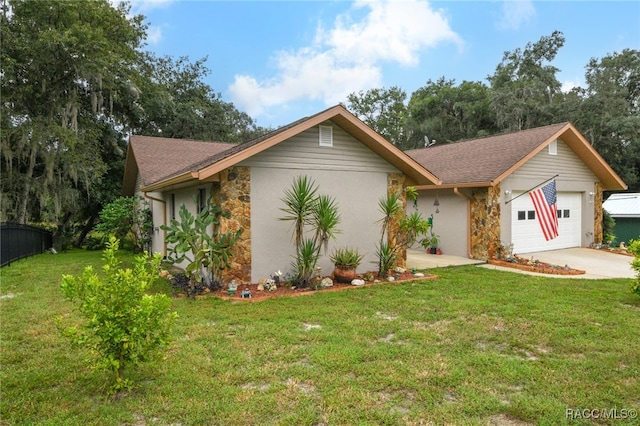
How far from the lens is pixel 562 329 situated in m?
4.72

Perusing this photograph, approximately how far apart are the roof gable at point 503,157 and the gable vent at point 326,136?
498cm

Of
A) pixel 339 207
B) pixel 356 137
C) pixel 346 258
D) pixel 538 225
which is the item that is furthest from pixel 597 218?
pixel 346 258

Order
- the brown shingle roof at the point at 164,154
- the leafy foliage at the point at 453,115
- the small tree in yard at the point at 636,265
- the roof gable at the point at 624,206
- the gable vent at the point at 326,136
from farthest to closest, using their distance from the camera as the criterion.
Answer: the leafy foliage at the point at 453,115, the roof gable at the point at 624,206, the brown shingle roof at the point at 164,154, the gable vent at the point at 326,136, the small tree in yard at the point at 636,265

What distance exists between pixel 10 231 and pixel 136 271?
1042 centimetres

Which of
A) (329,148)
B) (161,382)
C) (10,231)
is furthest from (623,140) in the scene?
(10,231)

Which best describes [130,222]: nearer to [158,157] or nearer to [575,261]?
[158,157]

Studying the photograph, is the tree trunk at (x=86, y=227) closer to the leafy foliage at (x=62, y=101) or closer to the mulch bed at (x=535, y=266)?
the leafy foliage at (x=62, y=101)

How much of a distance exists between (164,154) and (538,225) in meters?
12.8

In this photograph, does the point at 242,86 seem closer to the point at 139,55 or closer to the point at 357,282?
the point at 139,55

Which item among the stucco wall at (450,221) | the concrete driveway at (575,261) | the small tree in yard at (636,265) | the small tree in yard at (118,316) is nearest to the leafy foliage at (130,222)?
the concrete driveway at (575,261)

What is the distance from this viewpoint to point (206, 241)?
6719mm

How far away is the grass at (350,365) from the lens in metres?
2.88

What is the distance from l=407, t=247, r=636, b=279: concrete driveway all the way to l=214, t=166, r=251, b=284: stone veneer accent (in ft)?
14.9

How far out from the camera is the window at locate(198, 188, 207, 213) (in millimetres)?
8117
